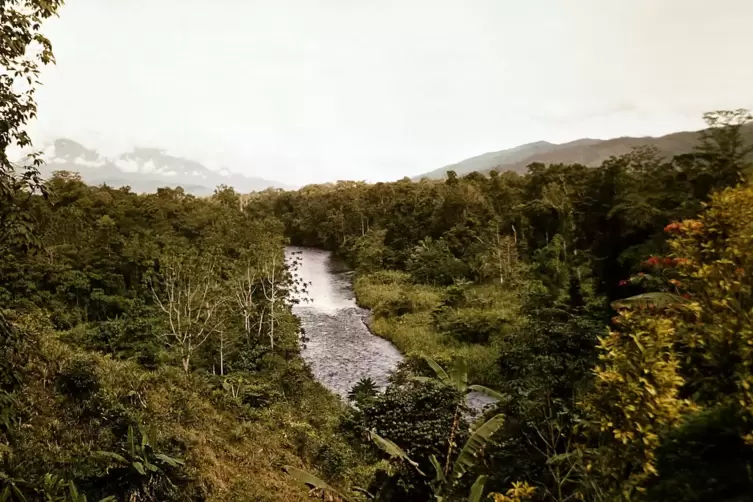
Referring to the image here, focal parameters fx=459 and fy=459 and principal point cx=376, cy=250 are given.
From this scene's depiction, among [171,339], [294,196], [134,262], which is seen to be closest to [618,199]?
[171,339]

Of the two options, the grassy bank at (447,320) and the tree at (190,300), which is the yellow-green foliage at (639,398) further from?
the tree at (190,300)

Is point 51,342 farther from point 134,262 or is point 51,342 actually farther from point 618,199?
point 618,199

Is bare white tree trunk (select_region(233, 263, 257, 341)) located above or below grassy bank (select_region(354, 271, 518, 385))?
above

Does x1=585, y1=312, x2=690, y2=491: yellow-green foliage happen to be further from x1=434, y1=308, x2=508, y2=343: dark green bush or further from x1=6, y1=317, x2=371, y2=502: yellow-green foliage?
x1=434, y1=308, x2=508, y2=343: dark green bush

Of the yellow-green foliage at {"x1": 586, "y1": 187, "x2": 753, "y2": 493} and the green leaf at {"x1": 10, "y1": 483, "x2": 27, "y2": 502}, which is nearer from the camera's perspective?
the yellow-green foliage at {"x1": 586, "y1": 187, "x2": 753, "y2": 493}

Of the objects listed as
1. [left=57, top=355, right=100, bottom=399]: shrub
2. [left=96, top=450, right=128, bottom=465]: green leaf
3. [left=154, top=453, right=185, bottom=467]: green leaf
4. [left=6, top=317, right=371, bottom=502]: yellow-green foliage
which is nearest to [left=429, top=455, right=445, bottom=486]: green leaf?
[left=6, top=317, right=371, bottom=502]: yellow-green foliage
